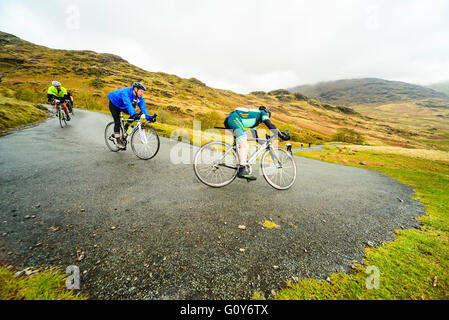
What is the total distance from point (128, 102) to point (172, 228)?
16.2ft

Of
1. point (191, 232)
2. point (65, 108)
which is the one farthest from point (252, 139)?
point (65, 108)

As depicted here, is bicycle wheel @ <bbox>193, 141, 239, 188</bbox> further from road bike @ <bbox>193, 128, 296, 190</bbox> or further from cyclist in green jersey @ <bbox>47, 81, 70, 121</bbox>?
cyclist in green jersey @ <bbox>47, 81, 70, 121</bbox>

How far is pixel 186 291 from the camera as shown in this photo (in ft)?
6.00

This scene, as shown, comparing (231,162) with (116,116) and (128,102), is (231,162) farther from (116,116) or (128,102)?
(116,116)

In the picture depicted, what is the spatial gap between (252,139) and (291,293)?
3.74 metres

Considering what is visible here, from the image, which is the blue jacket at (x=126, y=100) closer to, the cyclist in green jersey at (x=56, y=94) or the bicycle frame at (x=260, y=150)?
the bicycle frame at (x=260, y=150)

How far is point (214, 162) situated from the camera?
190 inches

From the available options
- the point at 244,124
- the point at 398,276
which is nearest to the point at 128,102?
the point at 244,124

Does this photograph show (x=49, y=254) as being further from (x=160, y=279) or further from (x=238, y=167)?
(x=238, y=167)

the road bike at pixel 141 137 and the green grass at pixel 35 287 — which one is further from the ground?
the road bike at pixel 141 137

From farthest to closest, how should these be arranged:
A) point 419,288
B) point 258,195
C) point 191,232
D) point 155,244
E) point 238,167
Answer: point 238,167, point 258,195, point 191,232, point 155,244, point 419,288

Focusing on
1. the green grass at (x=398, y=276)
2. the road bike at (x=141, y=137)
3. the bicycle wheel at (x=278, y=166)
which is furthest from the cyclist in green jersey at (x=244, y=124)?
the road bike at (x=141, y=137)

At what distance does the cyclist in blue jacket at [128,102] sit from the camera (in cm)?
572

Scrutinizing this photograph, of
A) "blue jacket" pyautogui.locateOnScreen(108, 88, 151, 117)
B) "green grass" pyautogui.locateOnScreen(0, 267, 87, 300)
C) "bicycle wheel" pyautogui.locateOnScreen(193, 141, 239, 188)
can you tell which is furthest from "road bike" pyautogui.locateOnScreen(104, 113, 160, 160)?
"green grass" pyautogui.locateOnScreen(0, 267, 87, 300)
